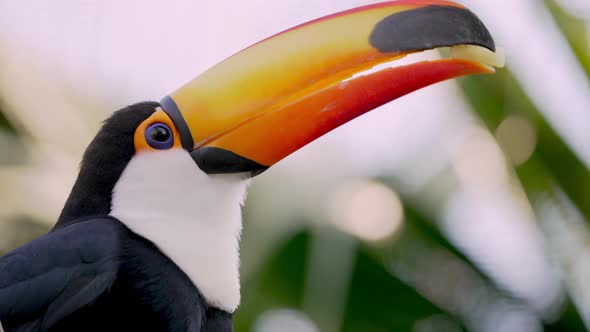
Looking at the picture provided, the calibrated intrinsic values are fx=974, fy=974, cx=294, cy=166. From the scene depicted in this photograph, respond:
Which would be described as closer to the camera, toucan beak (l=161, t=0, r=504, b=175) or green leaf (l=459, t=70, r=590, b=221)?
toucan beak (l=161, t=0, r=504, b=175)

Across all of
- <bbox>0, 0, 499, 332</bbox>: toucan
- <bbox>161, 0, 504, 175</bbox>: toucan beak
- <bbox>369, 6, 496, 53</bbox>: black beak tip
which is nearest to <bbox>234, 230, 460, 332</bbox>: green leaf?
<bbox>0, 0, 499, 332</bbox>: toucan

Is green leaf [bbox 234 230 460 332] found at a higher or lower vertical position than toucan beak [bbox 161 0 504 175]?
lower

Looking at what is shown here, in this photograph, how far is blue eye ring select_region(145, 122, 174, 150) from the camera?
11.3 ft

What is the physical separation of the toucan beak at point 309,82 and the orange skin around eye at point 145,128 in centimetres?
3

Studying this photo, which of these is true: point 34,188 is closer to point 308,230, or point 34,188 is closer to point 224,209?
point 308,230

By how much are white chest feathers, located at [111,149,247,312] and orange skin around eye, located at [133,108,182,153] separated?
0.02 m

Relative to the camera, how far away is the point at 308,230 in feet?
18.5

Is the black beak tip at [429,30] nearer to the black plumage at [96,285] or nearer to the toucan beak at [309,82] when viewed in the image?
the toucan beak at [309,82]

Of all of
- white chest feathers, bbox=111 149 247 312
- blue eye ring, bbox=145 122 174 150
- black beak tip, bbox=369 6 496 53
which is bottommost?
white chest feathers, bbox=111 149 247 312

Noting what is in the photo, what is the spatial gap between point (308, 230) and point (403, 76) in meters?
2.32

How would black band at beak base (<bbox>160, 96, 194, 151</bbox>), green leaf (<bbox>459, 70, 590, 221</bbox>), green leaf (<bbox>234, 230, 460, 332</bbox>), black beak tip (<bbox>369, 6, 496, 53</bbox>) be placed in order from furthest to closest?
green leaf (<bbox>234, 230, 460, 332</bbox>) < green leaf (<bbox>459, 70, 590, 221</bbox>) < black band at beak base (<bbox>160, 96, 194, 151</bbox>) < black beak tip (<bbox>369, 6, 496, 53</bbox>)

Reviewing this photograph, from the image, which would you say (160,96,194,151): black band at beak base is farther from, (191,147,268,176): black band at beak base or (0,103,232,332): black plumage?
(0,103,232,332): black plumage

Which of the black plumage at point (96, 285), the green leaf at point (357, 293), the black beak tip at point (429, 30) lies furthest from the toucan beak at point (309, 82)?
the green leaf at point (357, 293)

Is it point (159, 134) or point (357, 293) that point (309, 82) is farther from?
point (357, 293)
